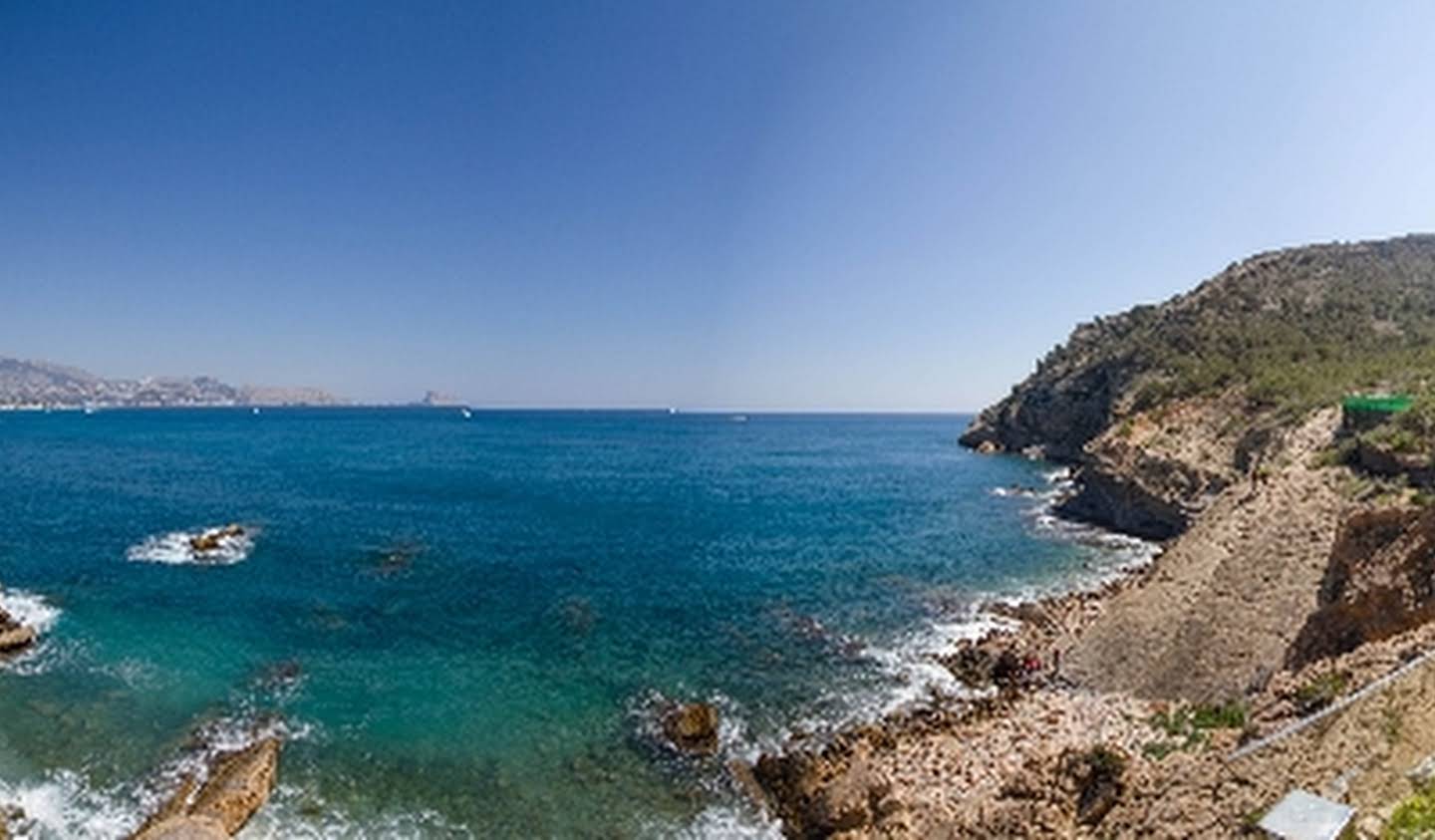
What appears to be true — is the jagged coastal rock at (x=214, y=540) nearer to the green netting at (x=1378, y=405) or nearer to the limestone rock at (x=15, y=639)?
the limestone rock at (x=15, y=639)

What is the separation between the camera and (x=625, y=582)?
41.8 metres

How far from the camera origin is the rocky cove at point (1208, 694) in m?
12.5

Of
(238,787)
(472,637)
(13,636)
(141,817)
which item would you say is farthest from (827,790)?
(13,636)

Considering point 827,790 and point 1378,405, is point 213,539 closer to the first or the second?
point 827,790

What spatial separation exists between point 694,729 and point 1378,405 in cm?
3550

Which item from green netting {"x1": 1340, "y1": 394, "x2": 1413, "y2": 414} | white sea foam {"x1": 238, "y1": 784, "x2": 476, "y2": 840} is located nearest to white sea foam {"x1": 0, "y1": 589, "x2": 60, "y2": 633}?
white sea foam {"x1": 238, "y1": 784, "x2": 476, "y2": 840}

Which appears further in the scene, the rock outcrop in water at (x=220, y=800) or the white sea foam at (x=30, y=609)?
the white sea foam at (x=30, y=609)

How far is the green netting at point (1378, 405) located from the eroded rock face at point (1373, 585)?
1831cm

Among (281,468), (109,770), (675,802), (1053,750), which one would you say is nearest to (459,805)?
(675,802)

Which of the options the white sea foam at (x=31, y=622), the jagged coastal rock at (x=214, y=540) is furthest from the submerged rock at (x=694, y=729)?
the jagged coastal rock at (x=214, y=540)

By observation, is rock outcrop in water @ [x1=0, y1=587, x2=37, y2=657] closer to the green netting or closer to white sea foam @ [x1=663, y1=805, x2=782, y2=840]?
white sea foam @ [x1=663, y1=805, x2=782, y2=840]

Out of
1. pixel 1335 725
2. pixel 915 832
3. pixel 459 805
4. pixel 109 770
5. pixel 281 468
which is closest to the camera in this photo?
pixel 1335 725

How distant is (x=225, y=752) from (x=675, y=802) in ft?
42.5

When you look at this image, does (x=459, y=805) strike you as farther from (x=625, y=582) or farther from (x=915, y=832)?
(x=625, y=582)
